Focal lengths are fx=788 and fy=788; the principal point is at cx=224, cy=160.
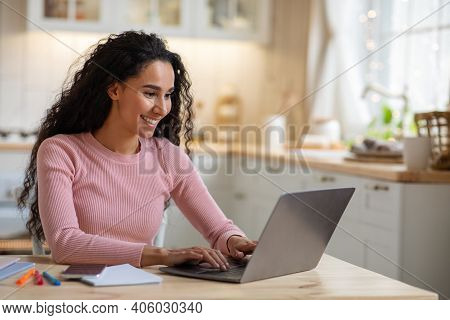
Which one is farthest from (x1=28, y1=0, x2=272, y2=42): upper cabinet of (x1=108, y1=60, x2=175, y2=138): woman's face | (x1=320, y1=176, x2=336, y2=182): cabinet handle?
(x1=108, y1=60, x2=175, y2=138): woman's face

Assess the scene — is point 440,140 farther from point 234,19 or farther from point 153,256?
point 234,19

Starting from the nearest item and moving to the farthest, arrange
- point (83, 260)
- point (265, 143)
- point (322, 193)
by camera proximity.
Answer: point (322, 193) → point (83, 260) → point (265, 143)

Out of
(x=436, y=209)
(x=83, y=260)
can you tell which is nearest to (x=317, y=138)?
(x=436, y=209)

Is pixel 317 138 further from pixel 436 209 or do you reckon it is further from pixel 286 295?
pixel 286 295

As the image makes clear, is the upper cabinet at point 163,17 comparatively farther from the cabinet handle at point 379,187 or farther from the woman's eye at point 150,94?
the woman's eye at point 150,94

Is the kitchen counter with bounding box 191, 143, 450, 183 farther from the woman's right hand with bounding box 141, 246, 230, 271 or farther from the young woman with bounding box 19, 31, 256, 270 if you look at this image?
the woman's right hand with bounding box 141, 246, 230, 271

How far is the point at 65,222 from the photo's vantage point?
1805mm

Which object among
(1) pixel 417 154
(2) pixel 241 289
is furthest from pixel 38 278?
(1) pixel 417 154

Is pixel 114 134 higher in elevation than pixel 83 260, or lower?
higher

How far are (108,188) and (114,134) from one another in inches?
5.9

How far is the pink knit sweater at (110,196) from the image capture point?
177cm

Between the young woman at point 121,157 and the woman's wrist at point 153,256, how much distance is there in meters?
0.20

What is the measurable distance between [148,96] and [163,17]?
3091 millimetres

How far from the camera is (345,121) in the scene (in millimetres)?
4730
